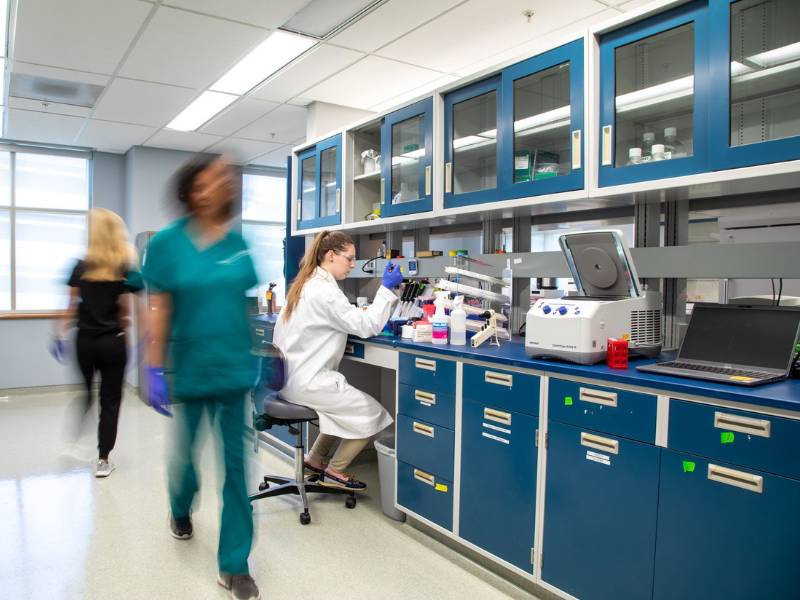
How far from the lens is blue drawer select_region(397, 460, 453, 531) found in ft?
7.61

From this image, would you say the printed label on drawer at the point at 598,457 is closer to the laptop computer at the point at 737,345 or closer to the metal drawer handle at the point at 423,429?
the laptop computer at the point at 737,345

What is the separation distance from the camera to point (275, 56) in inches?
138

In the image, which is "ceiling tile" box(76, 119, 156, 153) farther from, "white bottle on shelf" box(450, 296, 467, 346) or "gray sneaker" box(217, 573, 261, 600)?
"gray sneaker" box(217, 573, 261, 600)

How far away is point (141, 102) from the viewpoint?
14.2 ft

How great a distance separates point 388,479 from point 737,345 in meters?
1.60

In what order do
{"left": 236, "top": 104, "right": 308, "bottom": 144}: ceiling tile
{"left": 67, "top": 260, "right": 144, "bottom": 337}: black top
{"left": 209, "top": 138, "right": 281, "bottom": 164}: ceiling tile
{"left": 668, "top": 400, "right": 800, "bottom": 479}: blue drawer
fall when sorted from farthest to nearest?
1. {"left": 209, "top": 138, "right": 281, "bottom": 164}: ceiling tile
2. {"left": 236, "top": 104, "right": 308, "bottom": 144}: ceiling tile
3. {"left": 67, "top": 260, "right": 144, "bottom": 337}: black top
4. {"left": 668, "top": 400, "right": 800, "bottom": 479}: blue drawer

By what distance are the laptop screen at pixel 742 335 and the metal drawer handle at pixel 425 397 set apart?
3.19ft

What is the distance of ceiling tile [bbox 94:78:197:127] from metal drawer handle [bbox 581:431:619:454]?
3646 mm

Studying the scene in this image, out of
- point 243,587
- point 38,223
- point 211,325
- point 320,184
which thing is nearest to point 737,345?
point 211,325

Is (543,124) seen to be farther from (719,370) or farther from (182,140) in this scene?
(182,140)

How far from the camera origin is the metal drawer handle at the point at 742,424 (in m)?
1.39

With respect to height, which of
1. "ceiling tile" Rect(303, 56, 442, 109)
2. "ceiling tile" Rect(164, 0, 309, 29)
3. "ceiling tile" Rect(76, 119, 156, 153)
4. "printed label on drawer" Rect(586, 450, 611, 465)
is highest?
"ceiling tile" Rect(303, 56, 442, 109)

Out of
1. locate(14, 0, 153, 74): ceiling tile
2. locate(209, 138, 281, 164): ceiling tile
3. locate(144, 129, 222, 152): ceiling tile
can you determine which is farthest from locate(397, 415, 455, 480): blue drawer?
locate(144, 129, 222, 152): ceiling tile

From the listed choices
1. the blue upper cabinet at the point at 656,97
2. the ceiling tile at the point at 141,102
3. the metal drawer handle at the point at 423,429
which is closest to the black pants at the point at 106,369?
the metal drawer handle at the point at 423,429
